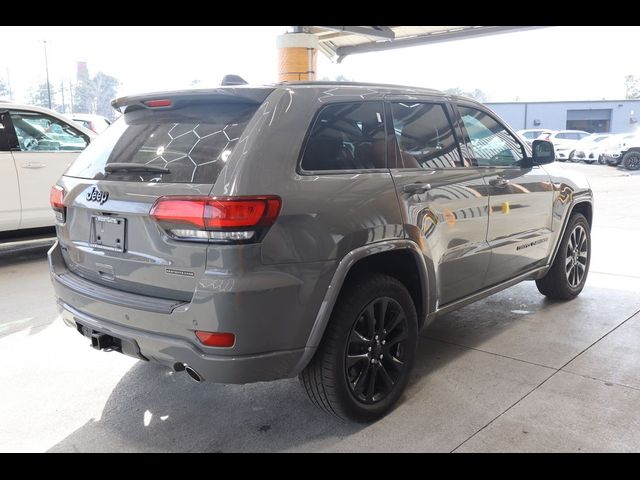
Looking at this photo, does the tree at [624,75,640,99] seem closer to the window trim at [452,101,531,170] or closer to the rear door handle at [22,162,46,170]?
the window trim at [452,101,531,170]

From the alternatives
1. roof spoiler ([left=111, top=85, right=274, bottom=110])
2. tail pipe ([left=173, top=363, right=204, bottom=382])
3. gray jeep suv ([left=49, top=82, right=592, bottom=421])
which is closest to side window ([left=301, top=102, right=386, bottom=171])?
gray jeep suv ([left=49, top=82, right=592, bottom=421])

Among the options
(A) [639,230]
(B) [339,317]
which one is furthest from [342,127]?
(A) [639,230]

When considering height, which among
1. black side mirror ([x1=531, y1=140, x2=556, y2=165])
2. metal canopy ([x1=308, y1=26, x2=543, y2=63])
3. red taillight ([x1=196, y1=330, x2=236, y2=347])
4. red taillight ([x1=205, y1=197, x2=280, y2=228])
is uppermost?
metal canopy ([x1=308, y1=26, x2=543, y2=63])

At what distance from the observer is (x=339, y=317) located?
2682 mm

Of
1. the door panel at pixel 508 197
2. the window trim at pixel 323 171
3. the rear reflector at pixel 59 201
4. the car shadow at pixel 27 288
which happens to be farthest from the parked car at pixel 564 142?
the rear reflector at pixel 59 201

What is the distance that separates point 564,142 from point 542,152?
2511cm

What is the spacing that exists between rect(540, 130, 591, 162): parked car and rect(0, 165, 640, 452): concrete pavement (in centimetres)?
2235

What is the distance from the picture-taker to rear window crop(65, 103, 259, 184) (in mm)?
2475

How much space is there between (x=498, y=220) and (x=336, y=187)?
1.59m

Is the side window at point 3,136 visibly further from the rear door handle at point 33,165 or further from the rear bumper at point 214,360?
the rear bumper at point 214,360

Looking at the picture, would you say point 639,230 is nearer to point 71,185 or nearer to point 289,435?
point 289,435

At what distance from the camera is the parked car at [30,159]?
20.8 ft
